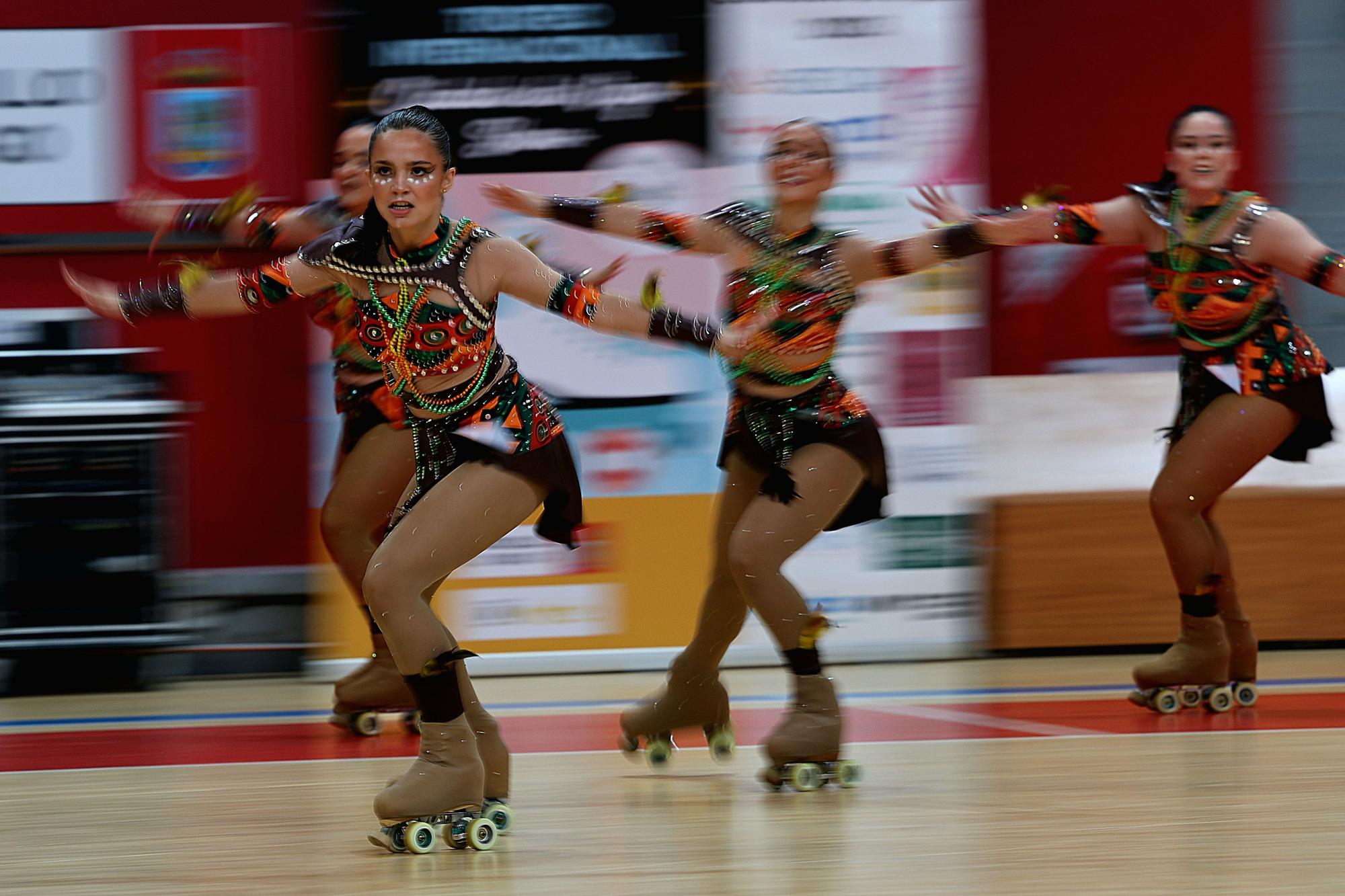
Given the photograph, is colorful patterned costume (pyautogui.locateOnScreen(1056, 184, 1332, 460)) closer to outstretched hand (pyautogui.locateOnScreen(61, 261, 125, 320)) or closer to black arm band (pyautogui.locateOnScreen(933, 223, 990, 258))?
black arm band (pyautogui.locateOnScreen(933, 223, 990, 258))

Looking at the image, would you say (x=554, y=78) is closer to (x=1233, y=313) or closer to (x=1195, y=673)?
(x=1233, y=313)

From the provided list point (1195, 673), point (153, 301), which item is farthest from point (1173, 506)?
point (153, 301)

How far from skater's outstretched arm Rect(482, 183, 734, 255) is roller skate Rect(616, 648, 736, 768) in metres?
1.06

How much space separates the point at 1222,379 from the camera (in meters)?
5.05

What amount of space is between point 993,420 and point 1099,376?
0.48m

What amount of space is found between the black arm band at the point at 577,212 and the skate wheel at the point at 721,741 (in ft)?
4.35

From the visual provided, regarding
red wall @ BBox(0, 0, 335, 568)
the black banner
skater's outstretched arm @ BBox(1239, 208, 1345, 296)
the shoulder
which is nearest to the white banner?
red wall @ BBox(0, 0, 335, 568)

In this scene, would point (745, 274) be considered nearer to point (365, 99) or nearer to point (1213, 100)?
point (365, 99)

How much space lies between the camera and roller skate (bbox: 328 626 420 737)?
5.09 meters

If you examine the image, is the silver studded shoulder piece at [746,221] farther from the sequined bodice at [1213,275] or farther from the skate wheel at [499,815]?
the skate wheel at [499,815]

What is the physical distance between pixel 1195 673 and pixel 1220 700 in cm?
11

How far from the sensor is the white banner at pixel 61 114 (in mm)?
6277

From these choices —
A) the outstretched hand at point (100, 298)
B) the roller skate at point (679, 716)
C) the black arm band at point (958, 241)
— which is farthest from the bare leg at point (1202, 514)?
the outstretched hand at point (100, 298)

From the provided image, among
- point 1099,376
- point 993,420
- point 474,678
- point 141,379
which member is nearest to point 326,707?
point 474,678
